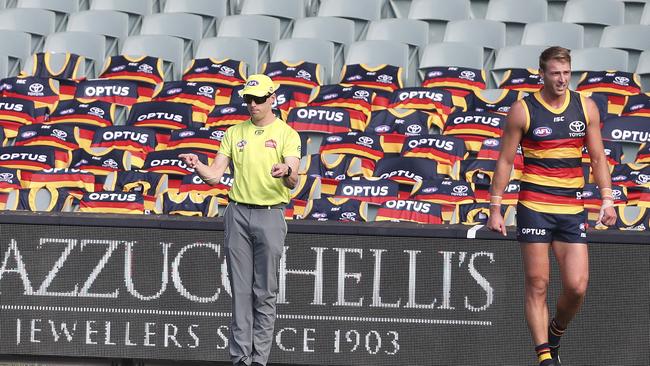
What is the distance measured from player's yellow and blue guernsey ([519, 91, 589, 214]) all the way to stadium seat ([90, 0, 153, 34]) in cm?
782

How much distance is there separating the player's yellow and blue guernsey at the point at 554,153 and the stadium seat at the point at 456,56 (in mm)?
5742

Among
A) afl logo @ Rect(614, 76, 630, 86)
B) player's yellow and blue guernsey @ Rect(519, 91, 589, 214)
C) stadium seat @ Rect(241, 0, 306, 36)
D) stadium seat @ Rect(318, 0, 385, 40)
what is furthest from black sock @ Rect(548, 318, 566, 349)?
stadium seat @ Rect(241, 0, 306, 36)

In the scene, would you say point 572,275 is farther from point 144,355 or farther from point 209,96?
point 209,96

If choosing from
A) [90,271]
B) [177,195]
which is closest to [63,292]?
[90,271]

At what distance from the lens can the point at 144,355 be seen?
727cm

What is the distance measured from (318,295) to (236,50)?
539 centimetres

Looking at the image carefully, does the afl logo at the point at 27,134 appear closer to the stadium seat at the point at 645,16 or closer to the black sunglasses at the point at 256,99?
the black sunglasses at the point at 256,99

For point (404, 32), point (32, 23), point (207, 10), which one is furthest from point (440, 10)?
point (32, 23)

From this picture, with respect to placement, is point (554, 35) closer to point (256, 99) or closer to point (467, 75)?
point (467, 75)

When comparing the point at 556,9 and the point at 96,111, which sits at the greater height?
the point at 556,9

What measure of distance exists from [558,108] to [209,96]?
593 cm

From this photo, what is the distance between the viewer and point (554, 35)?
1190 centimetres

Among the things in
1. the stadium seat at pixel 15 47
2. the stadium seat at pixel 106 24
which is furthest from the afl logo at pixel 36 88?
the stadium seat at pixel 106 24

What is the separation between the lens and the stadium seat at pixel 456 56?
11.7 m
